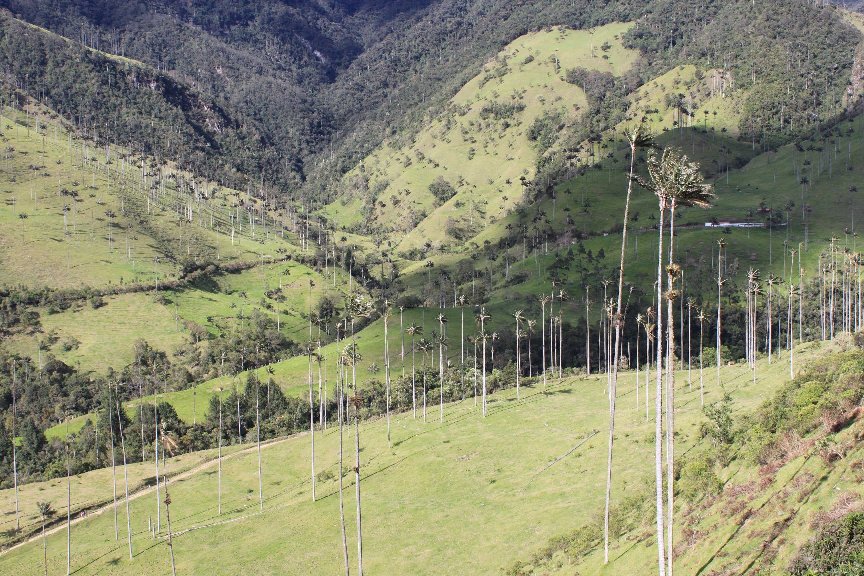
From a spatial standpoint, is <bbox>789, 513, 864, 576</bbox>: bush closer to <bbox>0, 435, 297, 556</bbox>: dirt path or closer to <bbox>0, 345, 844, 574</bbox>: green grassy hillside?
<bbox>0, 345, 844, 574</bbox>: green grassy hillside

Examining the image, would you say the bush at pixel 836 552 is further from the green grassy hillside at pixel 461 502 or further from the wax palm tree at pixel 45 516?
the wax palm tree at pixel 45 516

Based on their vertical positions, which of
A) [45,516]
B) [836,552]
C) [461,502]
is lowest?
[45,516]

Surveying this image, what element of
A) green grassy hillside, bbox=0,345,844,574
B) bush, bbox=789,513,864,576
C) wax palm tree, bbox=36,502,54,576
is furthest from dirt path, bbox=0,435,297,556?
bush, bbox=789,513,864,576

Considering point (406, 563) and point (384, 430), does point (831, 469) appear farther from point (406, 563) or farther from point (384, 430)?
point (384, 430)

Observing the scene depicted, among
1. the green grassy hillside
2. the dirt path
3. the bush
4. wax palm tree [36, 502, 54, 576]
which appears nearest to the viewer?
the bush

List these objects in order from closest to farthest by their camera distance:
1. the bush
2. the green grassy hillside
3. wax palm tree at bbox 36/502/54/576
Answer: the bush
the green grassy hillside
wax palm tree at bbox 36/502/54/576

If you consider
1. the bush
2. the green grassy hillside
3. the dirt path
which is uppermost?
the bush

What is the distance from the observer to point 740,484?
2034 inches

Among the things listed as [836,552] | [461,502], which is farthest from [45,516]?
[836,552]

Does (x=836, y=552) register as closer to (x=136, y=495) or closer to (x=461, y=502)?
(x=461, y=502)

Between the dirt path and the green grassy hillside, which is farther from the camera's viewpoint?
the dirt path

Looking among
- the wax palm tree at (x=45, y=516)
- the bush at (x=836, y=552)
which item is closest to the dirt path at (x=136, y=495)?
the wax palm tree at (x=45, y=516)

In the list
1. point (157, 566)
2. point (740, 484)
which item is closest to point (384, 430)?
point (157, 566)

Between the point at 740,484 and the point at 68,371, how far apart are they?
578 ft
